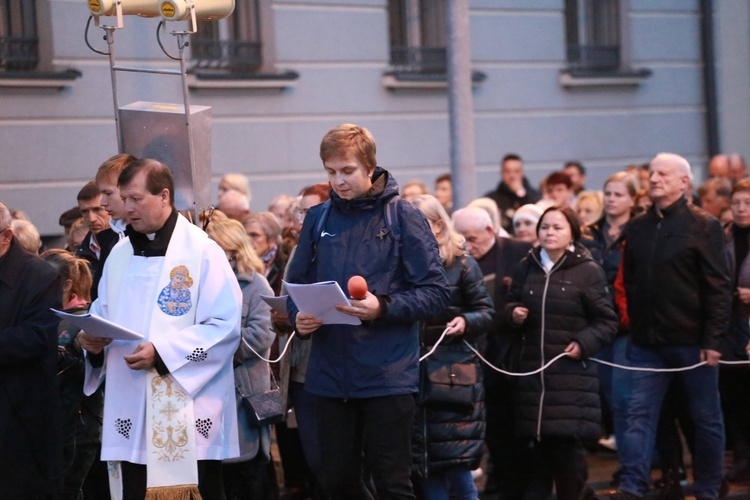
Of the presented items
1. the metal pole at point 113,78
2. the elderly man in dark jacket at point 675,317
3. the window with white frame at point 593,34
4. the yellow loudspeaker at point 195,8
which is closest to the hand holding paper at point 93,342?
the metal pole at point 113,78

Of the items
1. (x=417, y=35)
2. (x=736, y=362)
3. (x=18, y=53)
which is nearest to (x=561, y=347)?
(x=736, y=362)

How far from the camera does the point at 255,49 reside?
41.4 feet

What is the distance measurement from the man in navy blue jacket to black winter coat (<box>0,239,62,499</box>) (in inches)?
47.9

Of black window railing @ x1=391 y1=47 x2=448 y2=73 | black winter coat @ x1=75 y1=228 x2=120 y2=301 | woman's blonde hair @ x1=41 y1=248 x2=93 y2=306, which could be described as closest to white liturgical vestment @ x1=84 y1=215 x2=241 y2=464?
black winter coat @ x1=75 y1=228 x2=120 y2=301

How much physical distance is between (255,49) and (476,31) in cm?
269

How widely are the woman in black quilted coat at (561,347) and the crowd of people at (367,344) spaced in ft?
0.04

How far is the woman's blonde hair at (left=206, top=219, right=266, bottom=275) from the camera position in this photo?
6887mm

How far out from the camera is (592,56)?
50.0 feet

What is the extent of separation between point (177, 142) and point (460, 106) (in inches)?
150

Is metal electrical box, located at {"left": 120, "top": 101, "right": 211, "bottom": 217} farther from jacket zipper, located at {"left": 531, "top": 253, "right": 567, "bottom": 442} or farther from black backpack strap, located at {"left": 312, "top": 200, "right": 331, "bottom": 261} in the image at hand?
jacket zipper, located at {"left": 531, "top": 253, "right": 567, "bottom": 442}

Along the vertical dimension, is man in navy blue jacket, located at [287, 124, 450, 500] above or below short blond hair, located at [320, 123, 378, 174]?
below

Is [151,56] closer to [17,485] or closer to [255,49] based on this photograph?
[255,49]

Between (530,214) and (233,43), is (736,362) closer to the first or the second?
(530,214)

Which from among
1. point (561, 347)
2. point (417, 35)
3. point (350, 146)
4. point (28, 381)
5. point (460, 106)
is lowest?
point (561, 347)
